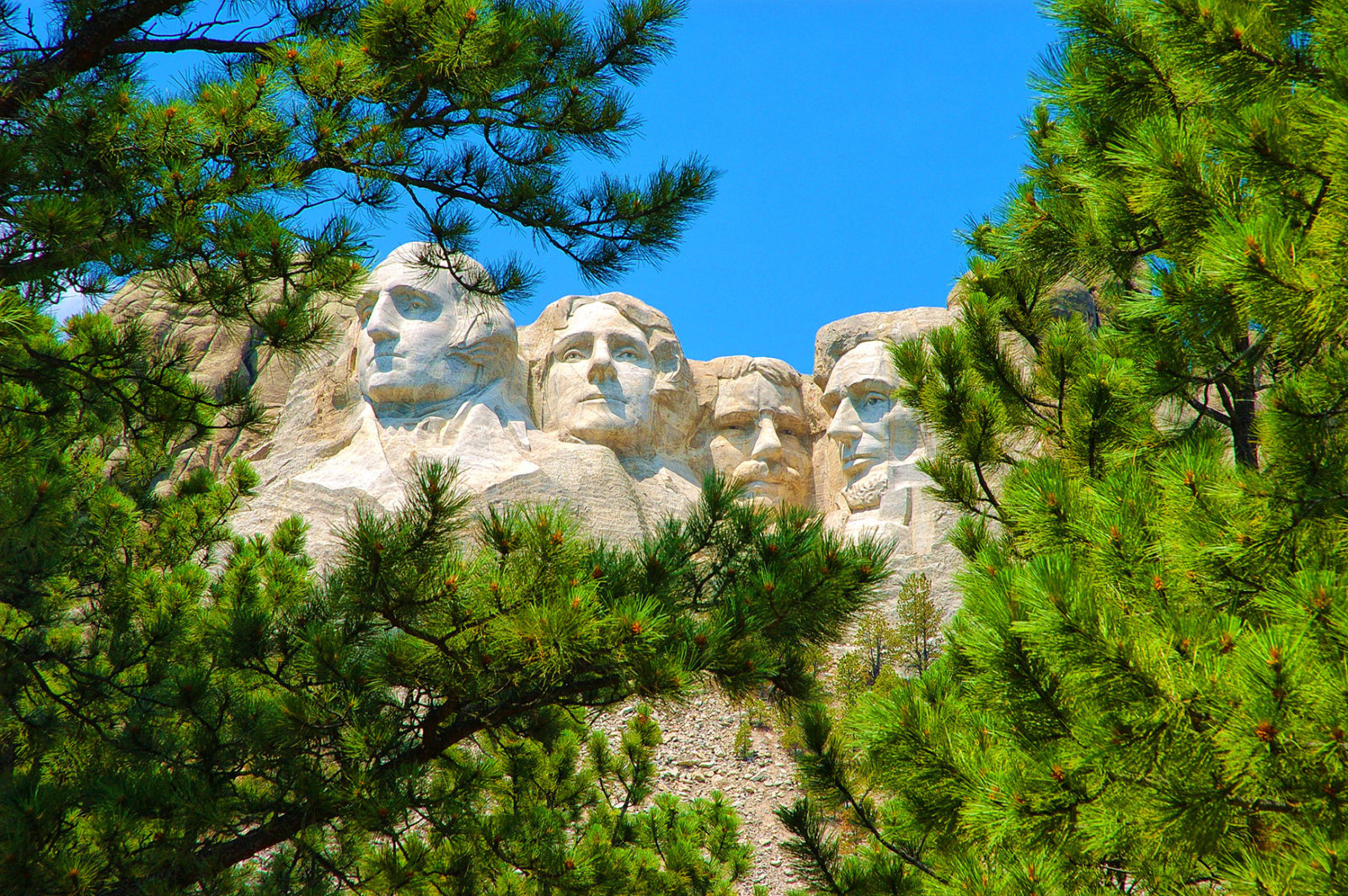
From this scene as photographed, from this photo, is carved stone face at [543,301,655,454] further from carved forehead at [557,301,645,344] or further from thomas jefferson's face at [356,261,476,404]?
thomas jefferson's face at [356,261,476,404]

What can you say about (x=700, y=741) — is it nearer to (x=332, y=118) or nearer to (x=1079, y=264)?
(x=1079, y=264)

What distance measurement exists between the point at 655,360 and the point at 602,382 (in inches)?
28.6

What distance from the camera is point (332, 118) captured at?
4.32 metres

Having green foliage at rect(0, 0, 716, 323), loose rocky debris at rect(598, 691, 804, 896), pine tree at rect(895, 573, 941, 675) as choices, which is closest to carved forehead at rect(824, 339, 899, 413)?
pine tree at rect(895, 573, 941, 675)

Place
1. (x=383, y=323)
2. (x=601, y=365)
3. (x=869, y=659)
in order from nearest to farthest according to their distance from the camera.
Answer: (x=383, y=323)
(x=869, y=659)
(x=601, y=365)

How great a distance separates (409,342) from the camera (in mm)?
11234

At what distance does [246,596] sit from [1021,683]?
3.23 meters

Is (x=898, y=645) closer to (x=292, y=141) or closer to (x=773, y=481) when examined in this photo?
(x=773, y=481)

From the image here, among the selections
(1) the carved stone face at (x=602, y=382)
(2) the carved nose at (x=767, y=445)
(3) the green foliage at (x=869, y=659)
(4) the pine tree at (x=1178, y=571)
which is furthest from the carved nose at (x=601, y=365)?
(4) the pine tree at (x=1178, y=571)

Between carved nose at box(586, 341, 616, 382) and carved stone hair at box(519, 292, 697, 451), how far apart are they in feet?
1.58

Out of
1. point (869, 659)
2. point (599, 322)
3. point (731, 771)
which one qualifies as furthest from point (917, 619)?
point (599, 322)

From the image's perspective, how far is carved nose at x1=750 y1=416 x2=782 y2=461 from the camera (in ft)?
40.9

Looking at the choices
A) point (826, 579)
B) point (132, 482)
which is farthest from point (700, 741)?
point (826, 579)

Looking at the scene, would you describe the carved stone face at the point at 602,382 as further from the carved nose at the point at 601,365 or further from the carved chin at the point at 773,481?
the carved chin at the point at 773,481
